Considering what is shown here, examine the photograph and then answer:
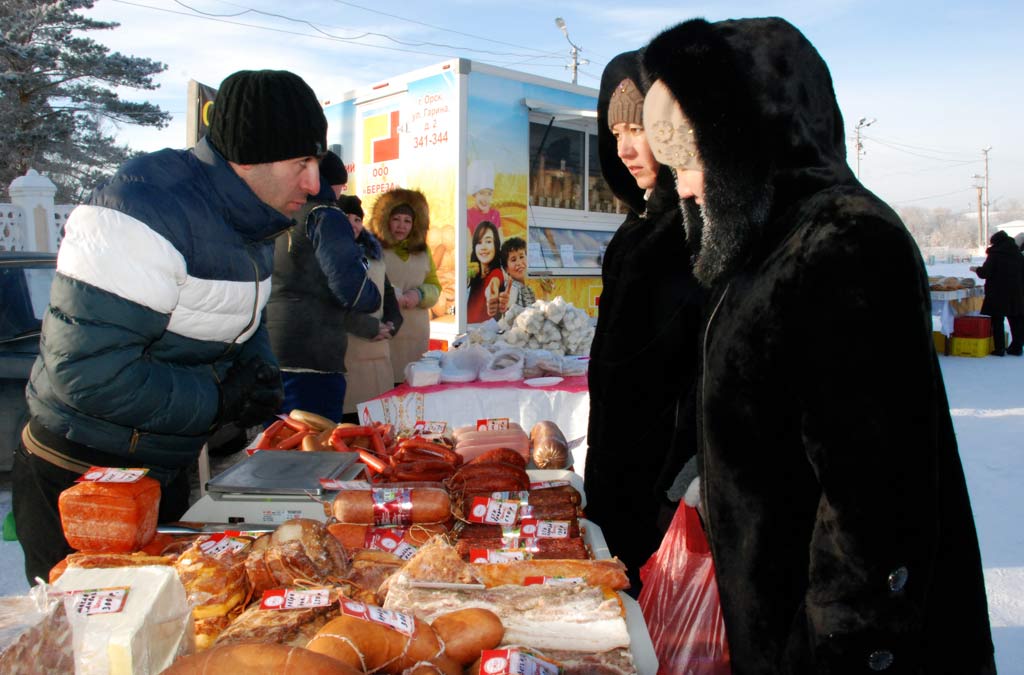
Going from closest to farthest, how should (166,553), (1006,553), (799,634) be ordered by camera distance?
(799,634)
(166,553)
(1006,553)

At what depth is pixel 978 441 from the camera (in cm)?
615

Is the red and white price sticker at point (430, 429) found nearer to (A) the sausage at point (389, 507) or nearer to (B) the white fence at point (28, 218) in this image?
(A) the sausage at point (389, 507)

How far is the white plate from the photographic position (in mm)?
4621

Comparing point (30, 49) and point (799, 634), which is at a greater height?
point (30, 49)

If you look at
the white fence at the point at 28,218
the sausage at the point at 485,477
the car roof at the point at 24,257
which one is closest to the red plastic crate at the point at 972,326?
the sausage at the point at 485,477

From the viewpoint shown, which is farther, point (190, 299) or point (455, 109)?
point (455, 109)

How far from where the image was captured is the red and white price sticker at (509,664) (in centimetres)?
104

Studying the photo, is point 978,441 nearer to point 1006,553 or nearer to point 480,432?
point 1006,553

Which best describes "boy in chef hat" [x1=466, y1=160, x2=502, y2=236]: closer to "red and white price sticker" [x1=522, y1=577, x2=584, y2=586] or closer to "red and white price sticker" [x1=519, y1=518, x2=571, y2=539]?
"red and white price sticker" [x1=519, y1=518, x2=571, y2=539]

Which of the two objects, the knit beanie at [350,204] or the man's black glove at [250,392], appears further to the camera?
the knit beanie at [350,204]

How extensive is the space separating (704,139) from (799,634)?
3.03 ft

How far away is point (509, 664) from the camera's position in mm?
1044

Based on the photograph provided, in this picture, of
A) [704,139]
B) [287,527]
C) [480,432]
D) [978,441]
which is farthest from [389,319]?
[978,441]

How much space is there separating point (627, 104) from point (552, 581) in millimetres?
1645
